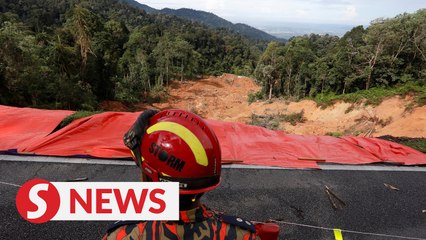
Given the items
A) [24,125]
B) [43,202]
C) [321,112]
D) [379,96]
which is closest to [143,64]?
[321,112]

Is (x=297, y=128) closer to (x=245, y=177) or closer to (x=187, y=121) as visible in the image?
(x=245, y=177)

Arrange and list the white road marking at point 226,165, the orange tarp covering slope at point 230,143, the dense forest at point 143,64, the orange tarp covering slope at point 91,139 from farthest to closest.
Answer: the dense forest at point 143,64 → the orange tarp covering slope at point 230,143 → the orange tarp covering slope at point 91,139 → the white road marking at point 226,165

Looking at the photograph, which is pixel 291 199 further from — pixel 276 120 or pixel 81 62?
pixel 81 62

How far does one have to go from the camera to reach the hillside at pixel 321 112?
14852mm

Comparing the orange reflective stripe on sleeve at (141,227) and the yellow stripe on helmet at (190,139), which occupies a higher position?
the yellow stripe on helmet at (190,139)

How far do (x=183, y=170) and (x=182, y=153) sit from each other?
0.09m

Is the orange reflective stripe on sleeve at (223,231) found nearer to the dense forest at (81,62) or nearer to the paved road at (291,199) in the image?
the paved road at (291,199)

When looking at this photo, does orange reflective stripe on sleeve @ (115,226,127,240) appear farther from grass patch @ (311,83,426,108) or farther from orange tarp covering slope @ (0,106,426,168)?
grass patch @ (311,83,426,108)

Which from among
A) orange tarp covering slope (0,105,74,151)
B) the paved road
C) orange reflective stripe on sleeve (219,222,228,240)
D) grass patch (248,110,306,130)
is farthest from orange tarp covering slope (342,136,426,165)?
grass patch (248,110,306,130)

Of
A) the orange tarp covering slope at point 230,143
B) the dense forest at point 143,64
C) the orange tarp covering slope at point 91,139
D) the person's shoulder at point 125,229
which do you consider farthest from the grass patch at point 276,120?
Result: the person's shoulder at point 125,229

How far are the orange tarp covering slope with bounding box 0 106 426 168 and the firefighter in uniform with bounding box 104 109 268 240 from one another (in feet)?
11.5

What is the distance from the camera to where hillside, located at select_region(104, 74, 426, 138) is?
1485 centimetres

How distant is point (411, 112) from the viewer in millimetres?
15375

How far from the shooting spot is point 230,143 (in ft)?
18.3
